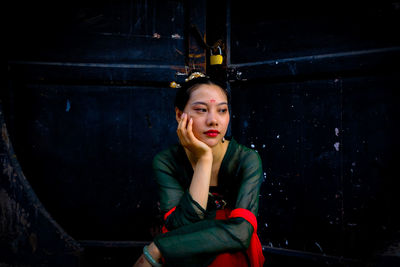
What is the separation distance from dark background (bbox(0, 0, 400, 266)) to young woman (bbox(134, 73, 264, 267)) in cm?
65

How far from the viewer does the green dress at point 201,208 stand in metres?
1.26

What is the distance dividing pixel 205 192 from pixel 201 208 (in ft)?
0.30

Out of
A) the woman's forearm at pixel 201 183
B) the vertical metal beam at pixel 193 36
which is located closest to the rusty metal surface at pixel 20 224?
the woman's forearm at pixel 201 183

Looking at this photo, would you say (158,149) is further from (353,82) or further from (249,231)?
(353,82)

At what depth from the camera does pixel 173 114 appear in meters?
2.34

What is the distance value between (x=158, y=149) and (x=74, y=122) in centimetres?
80

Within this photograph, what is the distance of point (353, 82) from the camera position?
6.41 ft

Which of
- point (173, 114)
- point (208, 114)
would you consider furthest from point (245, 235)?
point (173, 114)

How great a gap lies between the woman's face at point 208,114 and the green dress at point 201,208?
0.22 meters

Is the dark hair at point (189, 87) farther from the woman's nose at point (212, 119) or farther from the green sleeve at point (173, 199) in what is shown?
the green sleeve at point (173, 199)

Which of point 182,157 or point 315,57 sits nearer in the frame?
point 182,157

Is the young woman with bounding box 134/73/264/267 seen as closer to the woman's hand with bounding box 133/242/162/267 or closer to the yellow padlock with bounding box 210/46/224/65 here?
the woman's hand with bounding box 133/242/162/267

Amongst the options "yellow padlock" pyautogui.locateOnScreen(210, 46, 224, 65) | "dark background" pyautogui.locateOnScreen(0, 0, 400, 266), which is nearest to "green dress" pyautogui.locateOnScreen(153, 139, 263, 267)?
"dark background" pyautogui.locateOnScreen(0, 0, 400, 266)

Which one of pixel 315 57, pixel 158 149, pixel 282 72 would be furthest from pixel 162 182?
pixel 315 57
